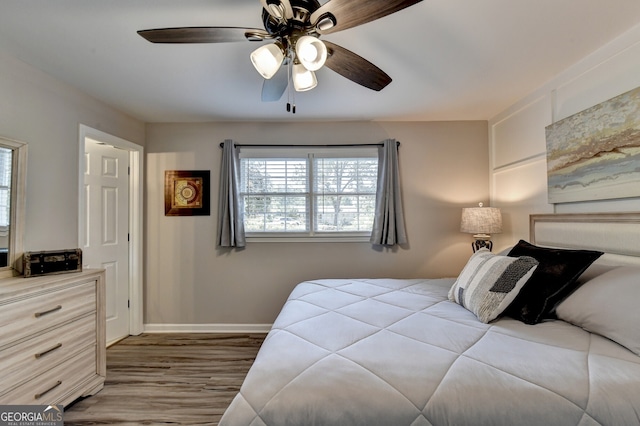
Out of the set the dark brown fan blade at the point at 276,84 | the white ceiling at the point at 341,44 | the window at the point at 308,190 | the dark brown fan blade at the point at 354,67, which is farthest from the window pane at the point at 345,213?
the dark brown fan blade at the point at 354,67

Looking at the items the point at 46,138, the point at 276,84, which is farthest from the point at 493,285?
the point at 46,138

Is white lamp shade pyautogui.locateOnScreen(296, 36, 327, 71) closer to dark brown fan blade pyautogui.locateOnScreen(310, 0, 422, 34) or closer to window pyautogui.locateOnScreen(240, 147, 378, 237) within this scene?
dark brown fan blade pyautogui.locateOnScreen(310, 0, 422, 34)

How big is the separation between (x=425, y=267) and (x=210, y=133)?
294 cm

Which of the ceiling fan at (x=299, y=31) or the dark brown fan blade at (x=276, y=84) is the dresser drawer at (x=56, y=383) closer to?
the ceiling fan at (x=299, y=31)

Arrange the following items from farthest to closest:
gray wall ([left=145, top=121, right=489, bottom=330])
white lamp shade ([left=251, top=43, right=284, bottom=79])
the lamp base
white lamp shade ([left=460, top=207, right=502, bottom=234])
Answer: gray wall ([left=145, top=121, right=489, bottom=330])
the lamp base
white lamp shade ([left=460, top=207, right=502, bottom=234])
white lamp shade ([left=251, top=43, right=284, bottom=79])

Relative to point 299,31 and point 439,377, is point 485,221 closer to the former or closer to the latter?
point 439,377

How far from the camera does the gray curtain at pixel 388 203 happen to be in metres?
3.12

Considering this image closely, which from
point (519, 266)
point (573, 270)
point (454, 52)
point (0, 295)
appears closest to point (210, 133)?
point (0, 295)

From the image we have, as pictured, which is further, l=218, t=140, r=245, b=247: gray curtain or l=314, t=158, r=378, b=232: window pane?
l=314, t=158, r=378, b=232: window pane

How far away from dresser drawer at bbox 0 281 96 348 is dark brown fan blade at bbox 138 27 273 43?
5.45 ft

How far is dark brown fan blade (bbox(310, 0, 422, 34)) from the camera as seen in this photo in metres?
1.09

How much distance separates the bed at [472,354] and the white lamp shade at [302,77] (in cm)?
132

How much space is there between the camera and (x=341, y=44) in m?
1.80

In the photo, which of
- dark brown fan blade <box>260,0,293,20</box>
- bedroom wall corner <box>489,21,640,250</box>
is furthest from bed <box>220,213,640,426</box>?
dark brown fan blade <box>260,0,293,20</box>
